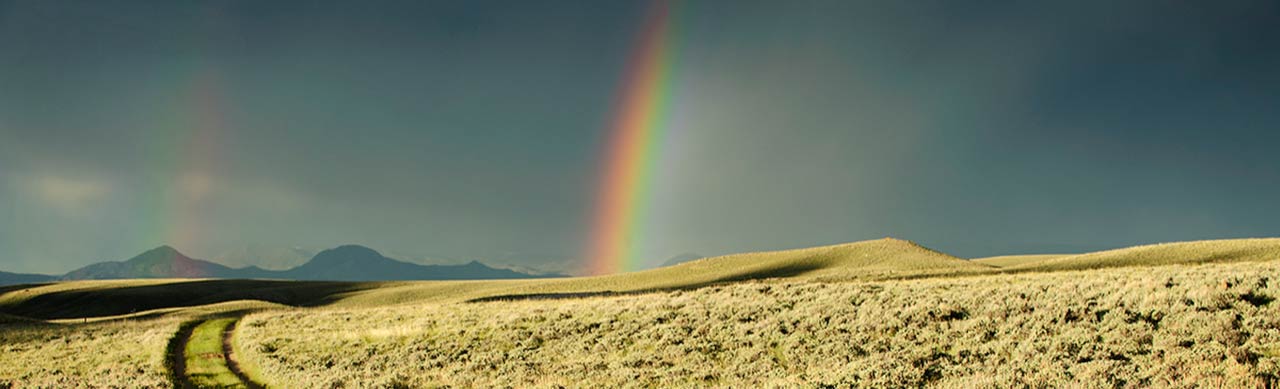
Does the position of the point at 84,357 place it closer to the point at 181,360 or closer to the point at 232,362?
the point at 181,360

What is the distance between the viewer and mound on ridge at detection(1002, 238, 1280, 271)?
59.2 m

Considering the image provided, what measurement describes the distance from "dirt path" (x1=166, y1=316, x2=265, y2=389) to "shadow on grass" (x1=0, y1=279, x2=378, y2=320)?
54.5 metres

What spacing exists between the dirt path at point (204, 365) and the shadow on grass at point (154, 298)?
179 feet

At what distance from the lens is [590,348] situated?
24.4 meters

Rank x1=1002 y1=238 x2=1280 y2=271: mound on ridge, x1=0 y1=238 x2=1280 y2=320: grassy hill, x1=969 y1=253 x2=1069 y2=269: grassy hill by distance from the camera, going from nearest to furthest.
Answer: x1=1002 y1=238 x2=1280 y2=271: mound on ridge, x1=0 y1=238 x2=1280 y2=320: grassy hill, x1=969 y1=253 x2=1069 y2=269: grassy hill

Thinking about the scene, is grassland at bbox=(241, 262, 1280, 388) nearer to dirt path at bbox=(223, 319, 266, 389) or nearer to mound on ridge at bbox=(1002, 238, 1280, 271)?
dirt path at bbox=(223, 319, 266, 389)

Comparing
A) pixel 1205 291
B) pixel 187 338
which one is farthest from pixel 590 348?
pixel 187 338

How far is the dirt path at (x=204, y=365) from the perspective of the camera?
2283 centimetres

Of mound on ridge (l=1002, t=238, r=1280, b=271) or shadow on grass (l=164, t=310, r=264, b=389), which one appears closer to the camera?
shadow on grass (l=164, t=310, r=264, b=389)

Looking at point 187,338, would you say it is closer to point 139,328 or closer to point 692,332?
point 139,328

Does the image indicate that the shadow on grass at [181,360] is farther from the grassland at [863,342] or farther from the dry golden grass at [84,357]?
the grassland at [863,342]

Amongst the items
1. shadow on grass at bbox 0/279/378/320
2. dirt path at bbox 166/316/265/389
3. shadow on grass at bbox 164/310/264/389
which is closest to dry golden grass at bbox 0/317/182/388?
shadow on grass at bbox 164/310/264/389

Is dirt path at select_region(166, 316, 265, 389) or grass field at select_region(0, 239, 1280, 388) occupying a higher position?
grass field at select_region(0, 239, 1280, 388)

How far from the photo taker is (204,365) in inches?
1090
